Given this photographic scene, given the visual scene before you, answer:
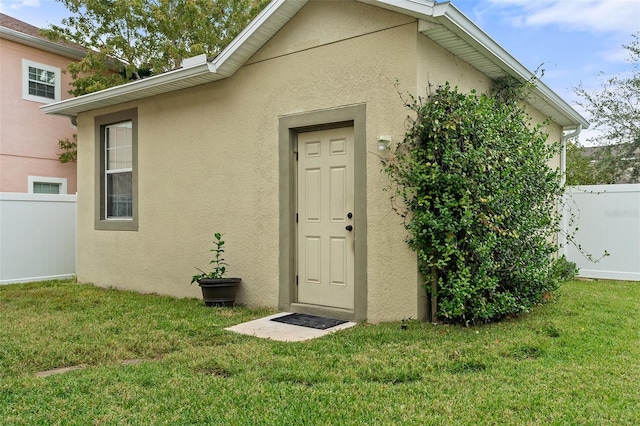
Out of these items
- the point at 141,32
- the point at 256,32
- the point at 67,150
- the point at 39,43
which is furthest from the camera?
the point at 141,32

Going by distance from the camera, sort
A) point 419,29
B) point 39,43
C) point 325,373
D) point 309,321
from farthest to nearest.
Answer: point 39,43 → point 309,321 → point 419,29 → point 325,373

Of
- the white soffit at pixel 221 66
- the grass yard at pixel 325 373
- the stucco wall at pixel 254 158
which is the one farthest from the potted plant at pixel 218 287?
the white soffit at pixel 221 66

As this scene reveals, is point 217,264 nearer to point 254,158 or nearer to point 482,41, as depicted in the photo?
point 254,158

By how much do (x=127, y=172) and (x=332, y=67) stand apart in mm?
Result: 4694

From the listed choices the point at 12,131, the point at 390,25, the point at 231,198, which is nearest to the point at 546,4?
the point at 390,25

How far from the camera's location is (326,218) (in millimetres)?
6281

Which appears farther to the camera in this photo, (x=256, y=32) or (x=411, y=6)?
(x=256, y=32)

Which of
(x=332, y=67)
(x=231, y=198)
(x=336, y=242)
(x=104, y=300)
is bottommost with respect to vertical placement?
(x=104, y=300)

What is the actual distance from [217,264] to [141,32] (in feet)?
42.2

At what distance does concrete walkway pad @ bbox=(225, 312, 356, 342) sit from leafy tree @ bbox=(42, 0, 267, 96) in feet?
41.0

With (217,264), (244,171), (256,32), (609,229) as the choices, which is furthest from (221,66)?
(609,229)

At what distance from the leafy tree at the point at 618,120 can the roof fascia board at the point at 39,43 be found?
16213 millimetres

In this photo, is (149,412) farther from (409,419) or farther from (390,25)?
(390,25)

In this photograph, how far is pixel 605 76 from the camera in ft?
53.4
